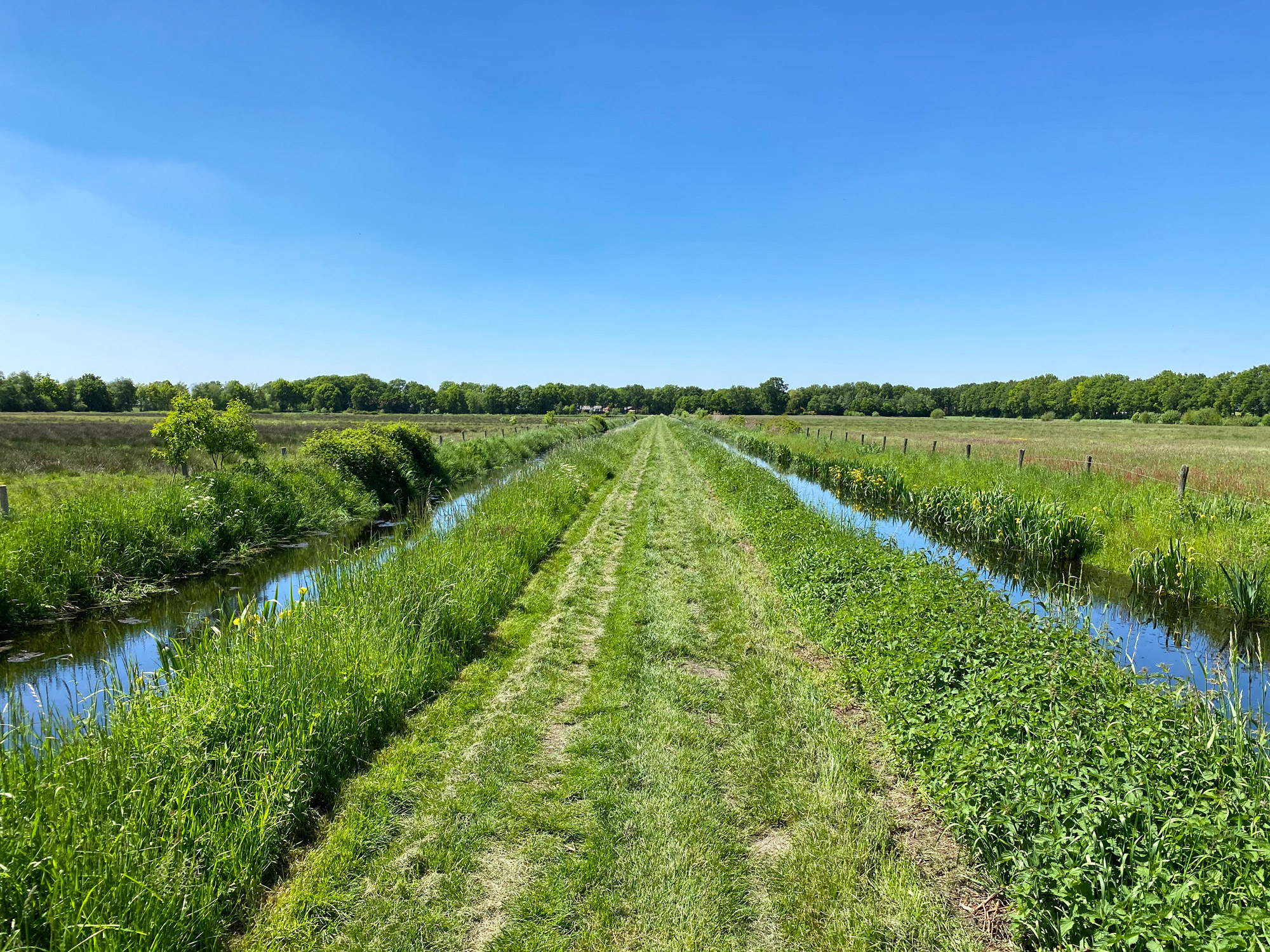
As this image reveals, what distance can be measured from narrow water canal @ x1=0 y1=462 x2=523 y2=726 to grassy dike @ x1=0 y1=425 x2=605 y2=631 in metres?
0.40

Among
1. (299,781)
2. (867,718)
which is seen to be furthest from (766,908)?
(299,781)

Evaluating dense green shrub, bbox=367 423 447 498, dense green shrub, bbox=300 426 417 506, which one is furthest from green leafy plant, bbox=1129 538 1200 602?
dense green shrub, bbox=367 423 447 498

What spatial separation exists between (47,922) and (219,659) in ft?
7.80

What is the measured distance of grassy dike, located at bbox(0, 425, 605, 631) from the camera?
27.8ft

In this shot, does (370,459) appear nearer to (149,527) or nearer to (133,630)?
(149,527)

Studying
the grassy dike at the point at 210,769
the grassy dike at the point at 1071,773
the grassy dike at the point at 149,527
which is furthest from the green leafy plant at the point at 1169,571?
the grassy dike at the point at 149,527

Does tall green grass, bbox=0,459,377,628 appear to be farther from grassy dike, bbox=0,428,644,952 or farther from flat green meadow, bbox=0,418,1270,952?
flat green meadow, bbox=0,418,1270,952

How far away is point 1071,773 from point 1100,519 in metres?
12.1

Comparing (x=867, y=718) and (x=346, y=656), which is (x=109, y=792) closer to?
(x=346, y=656)

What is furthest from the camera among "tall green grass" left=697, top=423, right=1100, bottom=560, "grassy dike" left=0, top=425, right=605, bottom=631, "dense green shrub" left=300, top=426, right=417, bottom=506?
"dense green shrub" left=300, top=426, right=417, bottom=506

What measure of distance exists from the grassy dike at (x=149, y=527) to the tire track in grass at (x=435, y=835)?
6913mm

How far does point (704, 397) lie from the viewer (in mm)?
169125

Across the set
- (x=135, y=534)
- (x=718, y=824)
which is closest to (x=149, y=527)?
(x=135, y=534)

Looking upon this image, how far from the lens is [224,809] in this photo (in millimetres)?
3520
